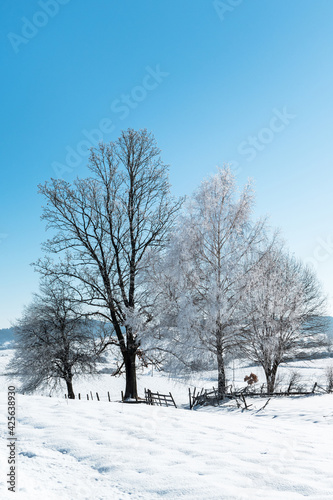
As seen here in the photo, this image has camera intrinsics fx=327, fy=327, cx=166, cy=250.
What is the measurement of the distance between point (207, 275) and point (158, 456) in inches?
349

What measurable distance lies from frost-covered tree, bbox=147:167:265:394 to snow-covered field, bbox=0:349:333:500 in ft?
13.8

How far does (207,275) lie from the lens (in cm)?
1385

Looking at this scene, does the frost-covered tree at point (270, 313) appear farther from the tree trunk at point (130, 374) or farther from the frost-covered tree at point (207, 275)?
the tree trunk at point (130, 374)

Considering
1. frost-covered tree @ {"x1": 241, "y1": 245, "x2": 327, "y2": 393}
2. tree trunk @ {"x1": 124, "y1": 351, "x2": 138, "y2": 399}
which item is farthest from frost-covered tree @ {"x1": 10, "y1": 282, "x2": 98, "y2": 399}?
frost-covered tree @ {"x1": 241, "y1": 245, "x2": 327, "y2": 393}

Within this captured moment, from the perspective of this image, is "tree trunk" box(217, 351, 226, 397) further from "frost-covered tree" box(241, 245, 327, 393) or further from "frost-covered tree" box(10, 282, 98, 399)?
"frost-covered tree" box(10, 282, 98, 399)

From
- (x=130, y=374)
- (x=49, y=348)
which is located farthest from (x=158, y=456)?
(x=49, y=348)

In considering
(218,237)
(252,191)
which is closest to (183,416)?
(218,237)

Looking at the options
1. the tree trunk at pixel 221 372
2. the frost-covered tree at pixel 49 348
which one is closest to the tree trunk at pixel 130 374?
the tree trunk at pixel 221 372

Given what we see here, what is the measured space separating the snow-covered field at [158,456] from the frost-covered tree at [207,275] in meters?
4.21

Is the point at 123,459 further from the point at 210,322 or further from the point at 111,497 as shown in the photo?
the point at 210,322

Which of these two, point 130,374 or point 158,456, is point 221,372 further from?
point 158,456

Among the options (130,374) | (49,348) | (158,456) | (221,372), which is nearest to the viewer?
(158,456)

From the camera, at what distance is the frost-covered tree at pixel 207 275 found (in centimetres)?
1277

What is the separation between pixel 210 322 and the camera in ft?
42.2
